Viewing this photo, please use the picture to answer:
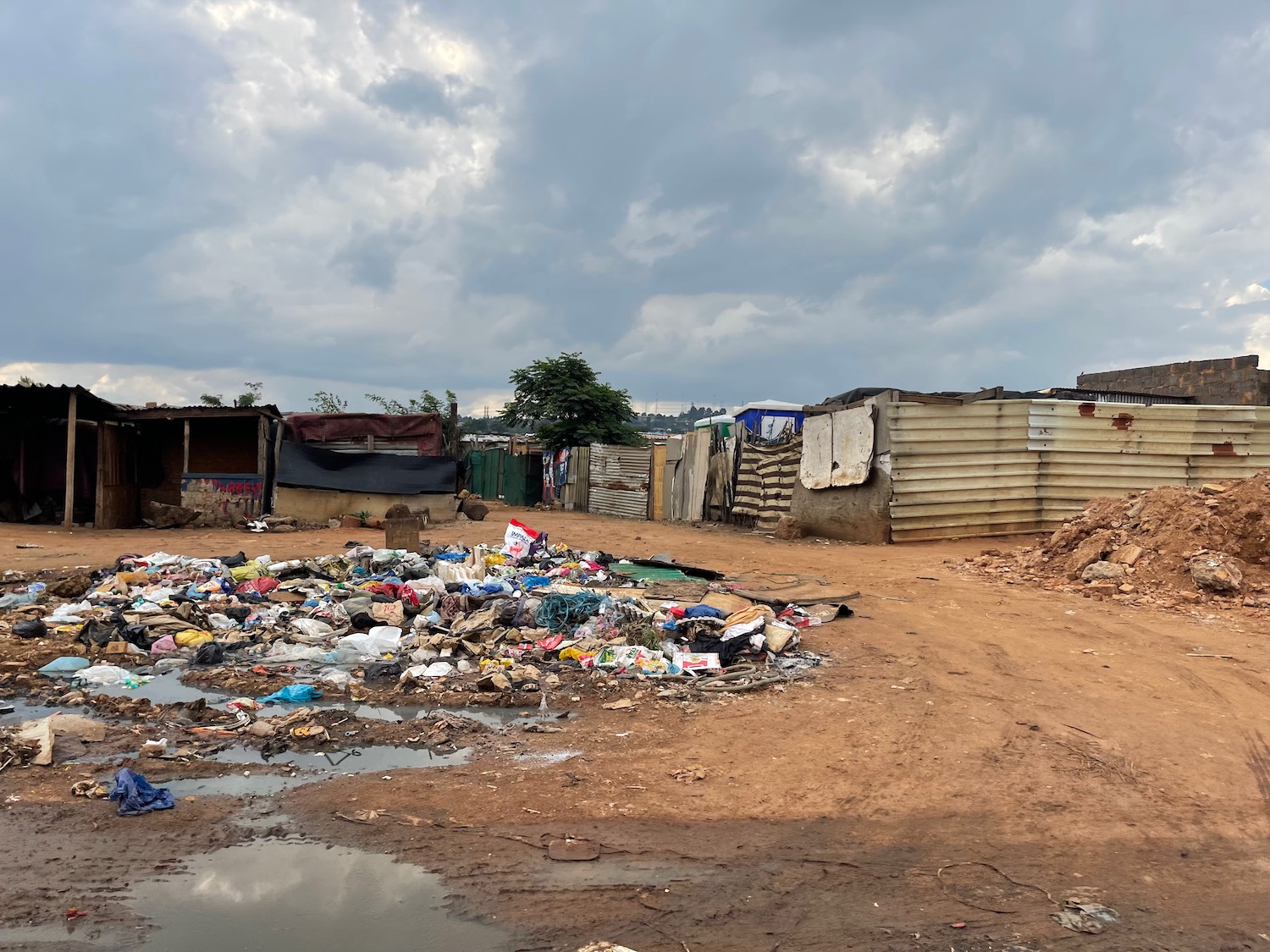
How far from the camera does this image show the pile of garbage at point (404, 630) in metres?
5.66

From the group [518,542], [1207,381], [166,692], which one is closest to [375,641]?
[166,692]

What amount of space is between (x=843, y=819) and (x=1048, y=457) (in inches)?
436

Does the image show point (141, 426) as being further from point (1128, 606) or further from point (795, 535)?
point (1128, 606)

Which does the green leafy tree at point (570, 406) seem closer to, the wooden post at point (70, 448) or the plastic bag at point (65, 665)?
the wooden post at point (70, 448)

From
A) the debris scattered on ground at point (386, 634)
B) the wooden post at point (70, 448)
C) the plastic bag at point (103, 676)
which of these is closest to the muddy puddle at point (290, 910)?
the debris scattered on ground at point (386, 634)

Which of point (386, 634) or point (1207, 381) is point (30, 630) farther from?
point (1207, 381)

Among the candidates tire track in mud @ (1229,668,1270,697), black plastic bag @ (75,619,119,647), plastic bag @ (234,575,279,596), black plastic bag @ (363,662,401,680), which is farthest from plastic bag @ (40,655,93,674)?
tire track in mud @ (1229,668,1270,697)

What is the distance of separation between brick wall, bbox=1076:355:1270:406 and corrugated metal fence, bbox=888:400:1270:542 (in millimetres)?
2896

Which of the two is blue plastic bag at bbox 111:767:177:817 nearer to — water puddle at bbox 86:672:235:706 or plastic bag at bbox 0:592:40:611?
water puddle at bbox 86:672:235:706

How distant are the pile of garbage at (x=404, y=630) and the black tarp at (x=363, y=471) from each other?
24.7 feet

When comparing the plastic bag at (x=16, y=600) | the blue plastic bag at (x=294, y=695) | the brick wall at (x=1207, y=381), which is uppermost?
the brick wall at (x=1207, y=381)

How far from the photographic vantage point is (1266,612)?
7090 mm

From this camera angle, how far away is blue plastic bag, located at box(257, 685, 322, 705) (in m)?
5.18

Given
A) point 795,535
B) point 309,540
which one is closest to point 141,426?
point 309,540
